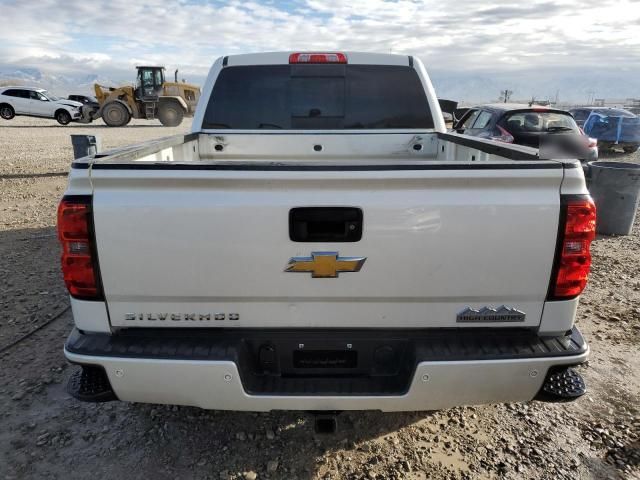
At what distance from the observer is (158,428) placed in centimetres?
304

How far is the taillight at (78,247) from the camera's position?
6.76 ft

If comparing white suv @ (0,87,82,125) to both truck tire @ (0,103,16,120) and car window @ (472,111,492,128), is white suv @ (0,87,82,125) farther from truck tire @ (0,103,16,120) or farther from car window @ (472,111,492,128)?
car window @ (472,111,492,128)

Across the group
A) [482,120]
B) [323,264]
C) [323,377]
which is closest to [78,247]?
[323,264]

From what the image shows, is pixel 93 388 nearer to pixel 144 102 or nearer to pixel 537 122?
pixel 537 122

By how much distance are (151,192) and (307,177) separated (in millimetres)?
686

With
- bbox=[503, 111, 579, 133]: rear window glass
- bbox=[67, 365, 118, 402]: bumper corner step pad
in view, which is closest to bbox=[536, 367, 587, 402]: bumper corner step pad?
bbox=[67, 365, 118, 402]: bumper corner step pad

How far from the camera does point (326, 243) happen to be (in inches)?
83.0

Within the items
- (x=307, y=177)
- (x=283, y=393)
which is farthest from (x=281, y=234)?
(x=283, y=393)

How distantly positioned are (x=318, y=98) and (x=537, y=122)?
763cm

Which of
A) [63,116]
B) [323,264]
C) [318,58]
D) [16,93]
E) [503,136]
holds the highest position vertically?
[318,58]

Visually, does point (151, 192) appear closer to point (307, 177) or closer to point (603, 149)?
point (307, 177)

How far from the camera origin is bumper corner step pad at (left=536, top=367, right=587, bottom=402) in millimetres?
2281

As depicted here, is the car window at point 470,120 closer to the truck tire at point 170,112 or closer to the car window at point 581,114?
the car window at point 581,114

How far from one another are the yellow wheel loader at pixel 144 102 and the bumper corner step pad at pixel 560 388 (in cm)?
2736
